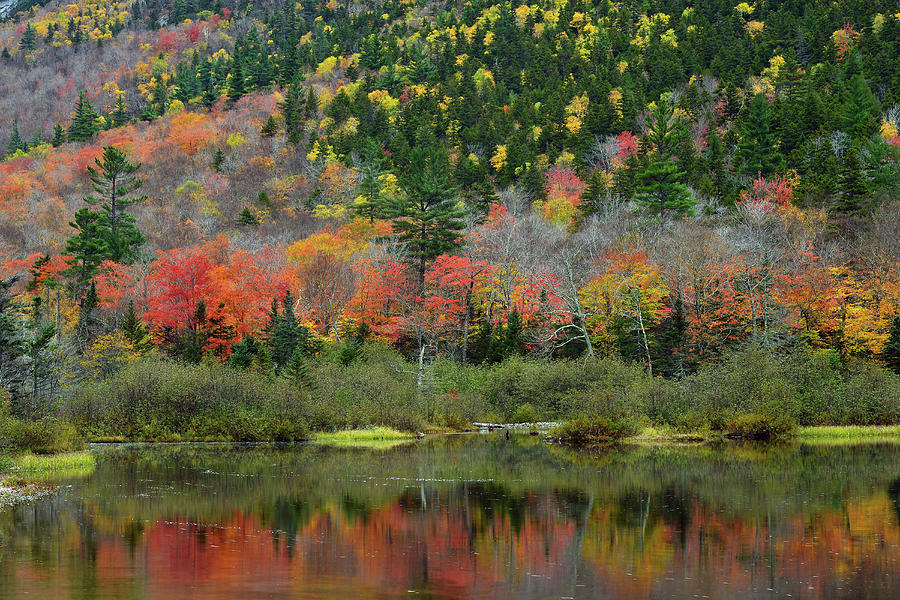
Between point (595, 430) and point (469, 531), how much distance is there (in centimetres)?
2503

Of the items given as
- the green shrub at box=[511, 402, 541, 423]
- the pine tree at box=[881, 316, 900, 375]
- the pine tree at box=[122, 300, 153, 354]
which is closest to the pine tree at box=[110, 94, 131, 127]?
the pine tree at box=[122, 300, 153, 354]

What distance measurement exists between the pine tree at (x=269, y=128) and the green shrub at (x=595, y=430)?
103858 mm

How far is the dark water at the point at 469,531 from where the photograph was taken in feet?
56.5

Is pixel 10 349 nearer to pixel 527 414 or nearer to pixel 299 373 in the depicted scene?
pixel 299 373

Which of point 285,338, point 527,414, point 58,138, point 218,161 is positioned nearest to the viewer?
point 527,414

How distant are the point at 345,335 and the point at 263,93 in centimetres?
9545

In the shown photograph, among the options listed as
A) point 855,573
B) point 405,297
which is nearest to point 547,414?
point 405,297

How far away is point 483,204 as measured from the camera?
3787 inches

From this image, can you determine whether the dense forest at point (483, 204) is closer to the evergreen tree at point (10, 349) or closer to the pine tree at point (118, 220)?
the evergreen tree at point (10, 349)

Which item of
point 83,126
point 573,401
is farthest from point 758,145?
point 83,126

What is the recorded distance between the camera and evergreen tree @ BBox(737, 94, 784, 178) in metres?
93.7

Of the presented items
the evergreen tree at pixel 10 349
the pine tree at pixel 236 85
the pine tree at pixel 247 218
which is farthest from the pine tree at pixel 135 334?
the pine tree at pixel 236 85

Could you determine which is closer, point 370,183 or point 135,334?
point 135,334

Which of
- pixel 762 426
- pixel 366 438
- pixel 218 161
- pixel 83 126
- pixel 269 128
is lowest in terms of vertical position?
pixel 366 438
